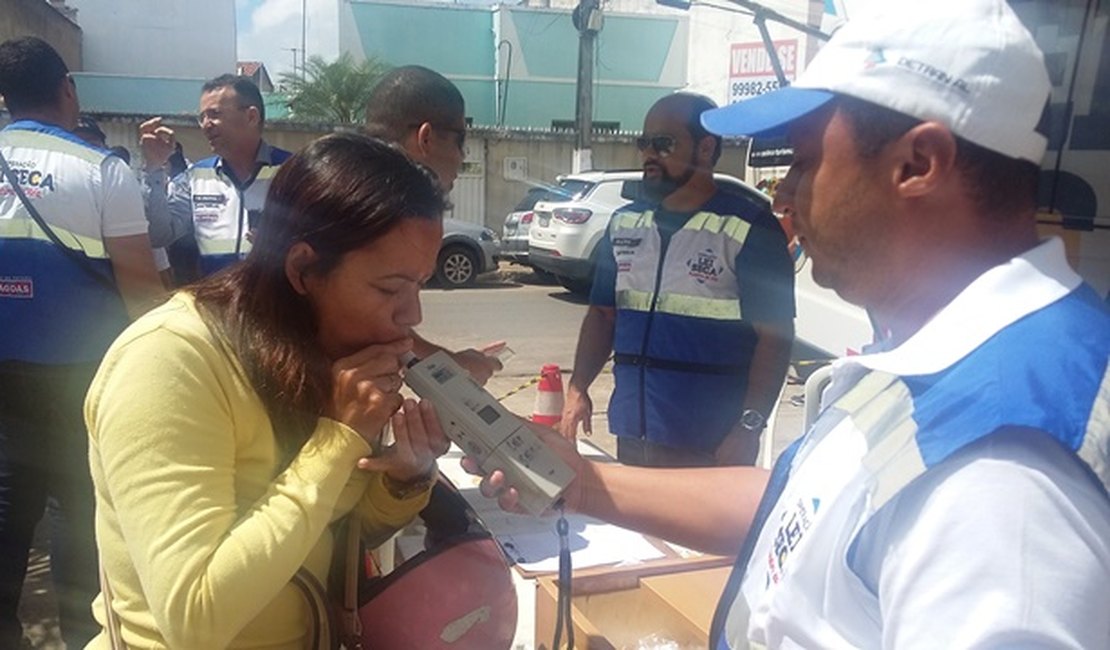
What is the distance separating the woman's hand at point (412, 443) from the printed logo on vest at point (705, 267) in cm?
162

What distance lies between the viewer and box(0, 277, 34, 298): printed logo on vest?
283 centimetres

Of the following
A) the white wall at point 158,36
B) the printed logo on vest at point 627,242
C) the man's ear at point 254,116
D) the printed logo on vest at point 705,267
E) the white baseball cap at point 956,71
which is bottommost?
the printed logo on vest at point 705,267

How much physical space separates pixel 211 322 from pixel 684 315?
72.8 inches

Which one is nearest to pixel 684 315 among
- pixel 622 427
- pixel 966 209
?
pixel 622 427

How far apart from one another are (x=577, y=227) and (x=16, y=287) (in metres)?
8.74

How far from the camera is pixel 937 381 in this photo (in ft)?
3.04

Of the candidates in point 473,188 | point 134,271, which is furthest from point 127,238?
point 473,188

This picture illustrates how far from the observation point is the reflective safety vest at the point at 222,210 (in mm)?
3750

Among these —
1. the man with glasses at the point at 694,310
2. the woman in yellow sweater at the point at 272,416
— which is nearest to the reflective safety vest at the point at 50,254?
the woman in yellow sweater at the point at 272,416

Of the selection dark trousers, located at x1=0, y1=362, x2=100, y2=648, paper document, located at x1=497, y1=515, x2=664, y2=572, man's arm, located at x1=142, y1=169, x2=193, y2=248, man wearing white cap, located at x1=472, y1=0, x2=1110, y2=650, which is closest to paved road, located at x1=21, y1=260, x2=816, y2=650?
dark trousers, located at x1=0, y1=362, x2=100, y2=648

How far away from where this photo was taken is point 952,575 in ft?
2.70

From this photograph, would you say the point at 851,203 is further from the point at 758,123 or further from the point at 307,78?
the point at 307,78

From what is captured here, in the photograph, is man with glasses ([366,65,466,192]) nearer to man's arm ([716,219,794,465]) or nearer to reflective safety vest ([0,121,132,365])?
reflective safety vest ([0,121,132,365])

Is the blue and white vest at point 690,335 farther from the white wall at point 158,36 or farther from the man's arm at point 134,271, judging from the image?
the white wall at point 158,36
